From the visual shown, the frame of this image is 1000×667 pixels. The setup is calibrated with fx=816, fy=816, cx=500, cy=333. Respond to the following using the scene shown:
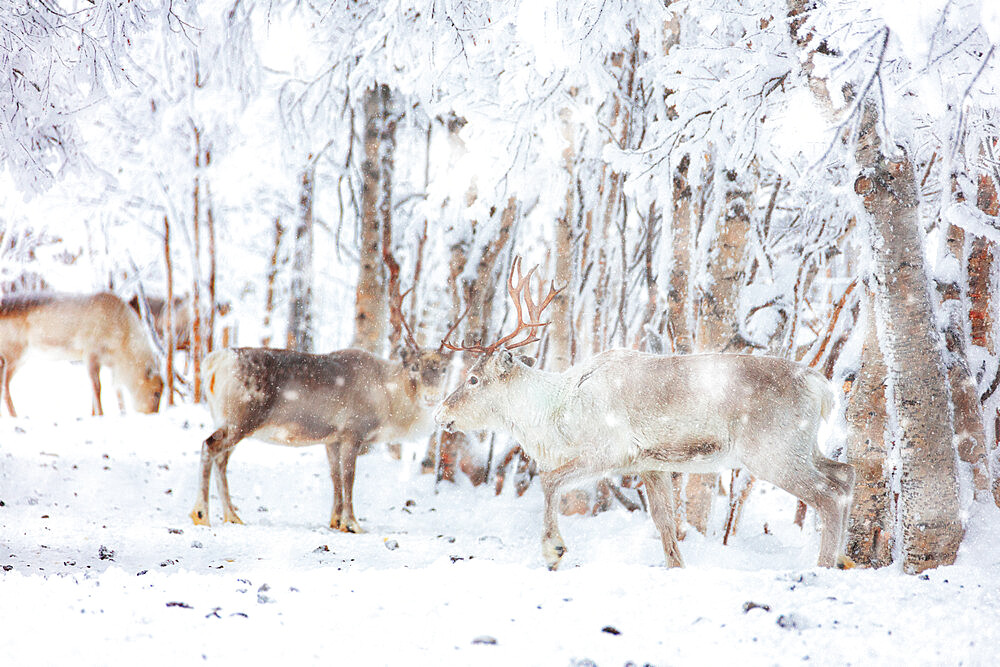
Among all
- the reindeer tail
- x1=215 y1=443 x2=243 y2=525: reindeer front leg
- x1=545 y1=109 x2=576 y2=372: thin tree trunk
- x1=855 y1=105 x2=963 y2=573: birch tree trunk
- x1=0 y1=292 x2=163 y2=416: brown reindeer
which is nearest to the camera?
x1=855 y1=105 x2=963 y2=573: birch tree trunk

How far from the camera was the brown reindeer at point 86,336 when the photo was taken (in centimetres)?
1176

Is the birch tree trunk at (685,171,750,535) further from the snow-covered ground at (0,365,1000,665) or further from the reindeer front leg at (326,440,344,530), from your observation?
the reindeer front leg at (326,440,344,530)

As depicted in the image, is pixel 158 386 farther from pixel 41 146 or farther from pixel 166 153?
pixel 41 146

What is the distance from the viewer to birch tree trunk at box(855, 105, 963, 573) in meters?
3.85

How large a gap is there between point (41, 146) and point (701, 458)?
199 inches

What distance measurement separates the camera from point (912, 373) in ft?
12.7

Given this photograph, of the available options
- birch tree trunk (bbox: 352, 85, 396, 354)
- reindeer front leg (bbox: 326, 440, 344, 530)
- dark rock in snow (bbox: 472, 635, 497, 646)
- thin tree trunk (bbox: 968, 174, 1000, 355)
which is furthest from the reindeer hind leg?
birch tree trunk (bbox: 352, 85, 396, 354)

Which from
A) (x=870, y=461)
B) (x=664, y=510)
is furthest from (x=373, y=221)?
(x=870, y=461)

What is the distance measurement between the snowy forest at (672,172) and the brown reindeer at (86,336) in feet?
5.75

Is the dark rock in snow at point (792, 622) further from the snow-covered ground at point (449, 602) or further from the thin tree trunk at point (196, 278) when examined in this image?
the thin tree trunk at point (196, 278)

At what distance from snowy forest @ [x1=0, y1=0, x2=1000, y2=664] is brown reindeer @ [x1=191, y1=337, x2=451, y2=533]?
36cm

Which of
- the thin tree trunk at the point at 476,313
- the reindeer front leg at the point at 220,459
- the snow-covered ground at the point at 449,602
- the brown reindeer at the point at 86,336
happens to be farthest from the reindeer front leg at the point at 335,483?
the brown reindeer at the point at 86,336

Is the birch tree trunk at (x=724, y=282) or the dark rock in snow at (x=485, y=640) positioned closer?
the dark rock in snow at (x=485, y=640)

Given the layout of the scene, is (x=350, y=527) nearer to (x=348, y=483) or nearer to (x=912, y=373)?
(x=348, y=483)
